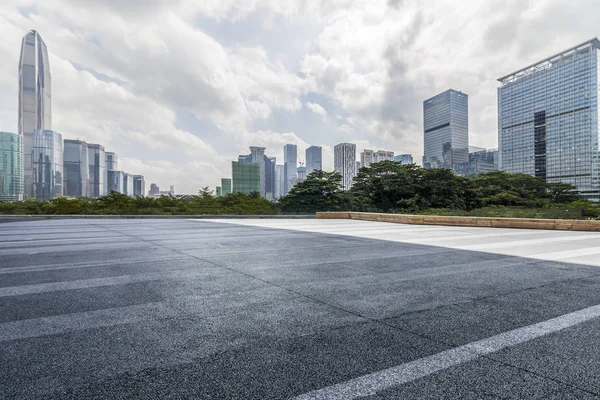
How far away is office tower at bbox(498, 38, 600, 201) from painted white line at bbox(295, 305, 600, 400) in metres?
Result: 114

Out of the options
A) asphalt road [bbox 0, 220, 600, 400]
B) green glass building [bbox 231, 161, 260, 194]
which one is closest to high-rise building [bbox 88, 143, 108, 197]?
green glass building [bbox 231, 161, 260, 194]

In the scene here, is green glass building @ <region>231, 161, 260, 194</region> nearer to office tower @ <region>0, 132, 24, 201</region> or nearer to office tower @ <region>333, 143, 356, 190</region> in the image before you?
office tower @ <region>333, 143, 356, 190</region>

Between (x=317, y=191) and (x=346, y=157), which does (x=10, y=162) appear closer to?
(x=346, y=157)

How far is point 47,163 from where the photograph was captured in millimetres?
141500

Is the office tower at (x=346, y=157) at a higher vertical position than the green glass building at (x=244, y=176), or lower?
higher

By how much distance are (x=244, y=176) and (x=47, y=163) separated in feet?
323

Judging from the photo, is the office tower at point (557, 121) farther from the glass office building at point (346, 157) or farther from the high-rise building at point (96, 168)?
the high-rise building at point (96, 168)

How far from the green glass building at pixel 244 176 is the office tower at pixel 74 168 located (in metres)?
93.7

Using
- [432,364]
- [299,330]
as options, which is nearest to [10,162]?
[299,330]

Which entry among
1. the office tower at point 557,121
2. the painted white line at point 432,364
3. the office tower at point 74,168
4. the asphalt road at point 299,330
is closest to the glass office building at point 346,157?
the office tower at point 557,121

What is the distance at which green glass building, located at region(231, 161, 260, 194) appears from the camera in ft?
380

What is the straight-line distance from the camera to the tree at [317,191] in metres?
24.5

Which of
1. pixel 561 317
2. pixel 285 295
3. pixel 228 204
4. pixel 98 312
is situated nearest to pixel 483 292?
pixel 561 317

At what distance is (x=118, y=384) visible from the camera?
6.07 ft
